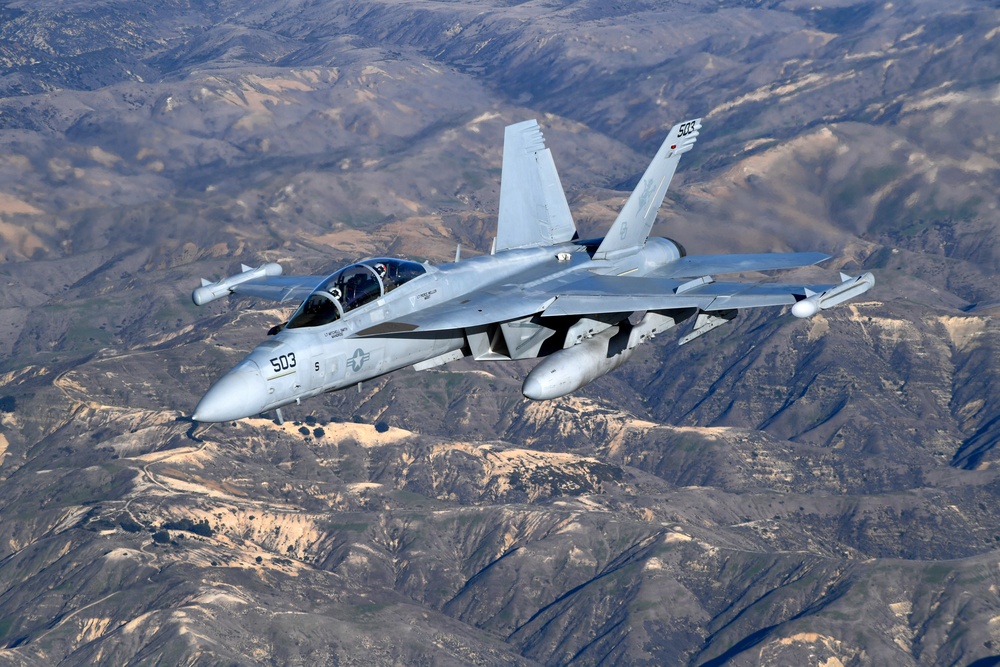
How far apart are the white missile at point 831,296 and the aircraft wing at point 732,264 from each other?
25.7ft

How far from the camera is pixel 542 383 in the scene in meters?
52.5

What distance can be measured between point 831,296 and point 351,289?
61.3 ft

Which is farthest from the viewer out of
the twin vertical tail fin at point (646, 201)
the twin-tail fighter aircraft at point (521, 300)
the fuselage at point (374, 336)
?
the twin vertical tail fin at point (646, 201)

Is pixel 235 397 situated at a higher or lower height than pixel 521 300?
higher

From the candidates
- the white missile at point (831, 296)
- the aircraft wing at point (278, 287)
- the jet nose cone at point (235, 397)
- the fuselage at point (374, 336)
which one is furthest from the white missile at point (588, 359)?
the aircraft wing at point (278, 287)

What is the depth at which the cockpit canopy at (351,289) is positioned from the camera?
49.6m

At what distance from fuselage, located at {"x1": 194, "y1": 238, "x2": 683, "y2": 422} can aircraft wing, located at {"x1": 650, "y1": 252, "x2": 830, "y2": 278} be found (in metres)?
4.64

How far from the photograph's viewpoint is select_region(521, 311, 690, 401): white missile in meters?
52.7

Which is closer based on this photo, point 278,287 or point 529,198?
point 278,287

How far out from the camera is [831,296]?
5091cm

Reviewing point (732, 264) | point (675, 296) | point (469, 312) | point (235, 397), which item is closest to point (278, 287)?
point (469, 312)

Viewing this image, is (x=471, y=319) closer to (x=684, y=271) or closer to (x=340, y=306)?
(x=340, y=306)

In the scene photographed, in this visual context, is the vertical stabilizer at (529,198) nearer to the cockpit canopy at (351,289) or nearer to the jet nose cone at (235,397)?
the cockpit canopy at (351,289)

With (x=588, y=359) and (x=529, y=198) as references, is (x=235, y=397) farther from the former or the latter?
(x=529, y=198)
